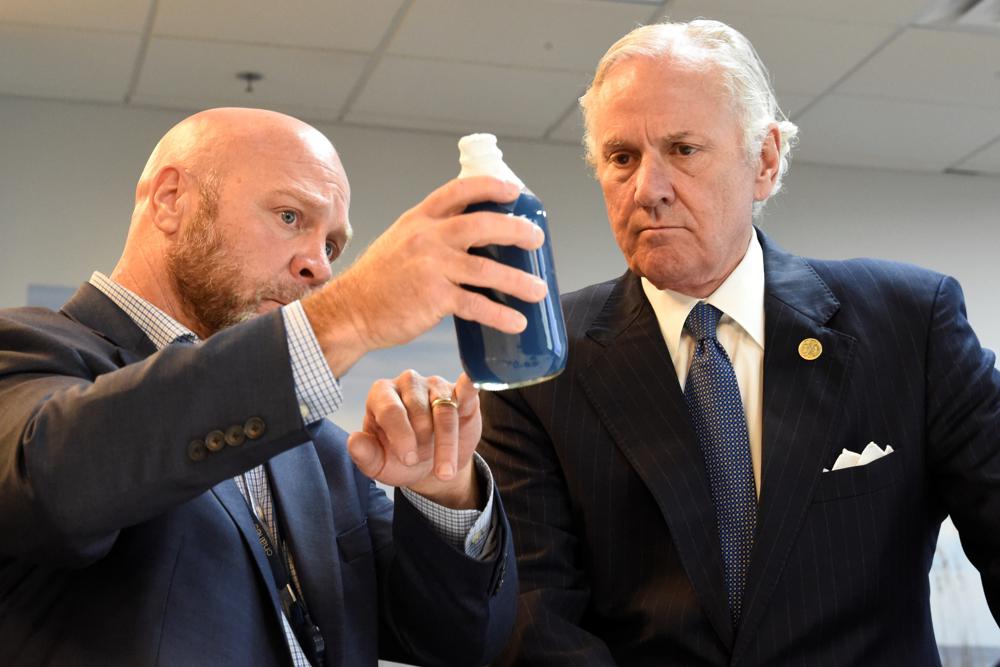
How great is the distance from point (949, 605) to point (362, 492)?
4.59 metres

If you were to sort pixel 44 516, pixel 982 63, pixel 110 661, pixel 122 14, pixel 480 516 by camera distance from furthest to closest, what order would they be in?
pixel 982 63 < pixel 122 14 < pixel 480 516 < pixel 110 661 < pixel 44 516

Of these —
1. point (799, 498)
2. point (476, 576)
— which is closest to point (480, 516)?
point (476, 576)

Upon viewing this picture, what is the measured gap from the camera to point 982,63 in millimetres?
5000

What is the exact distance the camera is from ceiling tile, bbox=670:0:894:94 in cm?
457

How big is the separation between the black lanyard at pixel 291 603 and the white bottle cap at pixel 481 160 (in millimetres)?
A: 646

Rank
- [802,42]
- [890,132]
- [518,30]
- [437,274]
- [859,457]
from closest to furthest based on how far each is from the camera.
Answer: [437,274], [859,457], [518,30], [802,42], [890,132]

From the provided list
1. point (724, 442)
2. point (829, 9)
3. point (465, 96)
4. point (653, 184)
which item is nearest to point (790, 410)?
point (724, 442)

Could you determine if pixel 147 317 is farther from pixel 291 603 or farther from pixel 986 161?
pixel 986 161

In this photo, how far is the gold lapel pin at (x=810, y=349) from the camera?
183 cm

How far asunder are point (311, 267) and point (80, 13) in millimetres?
3211

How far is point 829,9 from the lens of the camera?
4.49 metres

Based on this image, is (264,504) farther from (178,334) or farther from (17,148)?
(17,148)

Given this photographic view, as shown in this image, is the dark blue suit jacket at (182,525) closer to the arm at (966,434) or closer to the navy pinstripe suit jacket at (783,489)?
the navy pinstripe suit jacket at (783,489)

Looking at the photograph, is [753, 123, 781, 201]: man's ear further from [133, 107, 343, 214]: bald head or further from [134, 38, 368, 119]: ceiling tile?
[134, 38, 368, 119]: ceiling tile
